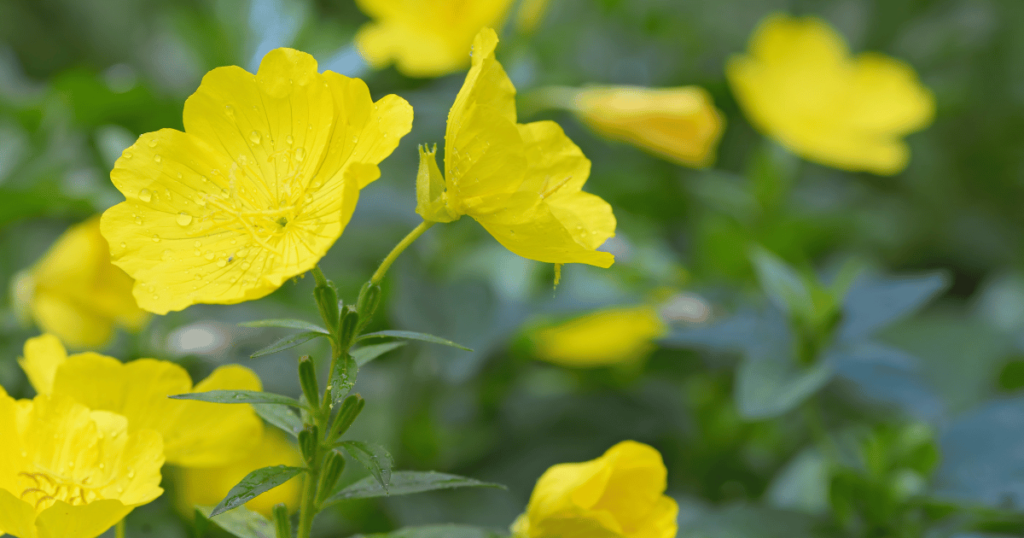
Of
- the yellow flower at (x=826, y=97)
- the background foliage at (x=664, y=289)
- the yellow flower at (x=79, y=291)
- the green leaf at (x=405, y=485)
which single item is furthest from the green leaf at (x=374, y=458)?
the yellow flower at (x=826, y=97)

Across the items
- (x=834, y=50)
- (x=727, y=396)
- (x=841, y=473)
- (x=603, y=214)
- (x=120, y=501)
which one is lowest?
(x=727, y=396)

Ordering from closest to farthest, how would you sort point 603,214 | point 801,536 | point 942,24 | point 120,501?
1. point 120,501
2. point 603,214
3. point 801,536
4. point 942,24

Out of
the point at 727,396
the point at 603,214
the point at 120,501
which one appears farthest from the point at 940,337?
the point at 120,501

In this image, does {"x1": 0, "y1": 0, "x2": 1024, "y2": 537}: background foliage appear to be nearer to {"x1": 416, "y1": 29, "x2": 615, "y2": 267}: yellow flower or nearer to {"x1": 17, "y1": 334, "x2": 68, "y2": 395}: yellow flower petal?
{"x1": 17, "y1": 334, "x2": 68, "y2": 395}: yellow flower petal

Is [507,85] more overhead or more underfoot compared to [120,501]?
more overhead

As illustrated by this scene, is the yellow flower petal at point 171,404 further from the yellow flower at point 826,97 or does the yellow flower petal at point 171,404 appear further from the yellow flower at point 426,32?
the yellow flower at point 826,97

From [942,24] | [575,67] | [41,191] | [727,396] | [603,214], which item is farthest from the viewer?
[942,24]

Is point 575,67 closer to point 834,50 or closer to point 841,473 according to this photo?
point 834,50

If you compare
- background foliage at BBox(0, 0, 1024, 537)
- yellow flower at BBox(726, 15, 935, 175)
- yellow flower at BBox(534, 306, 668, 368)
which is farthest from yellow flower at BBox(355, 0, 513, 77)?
yellow flower at BBox(726, 15, 935, 175)
